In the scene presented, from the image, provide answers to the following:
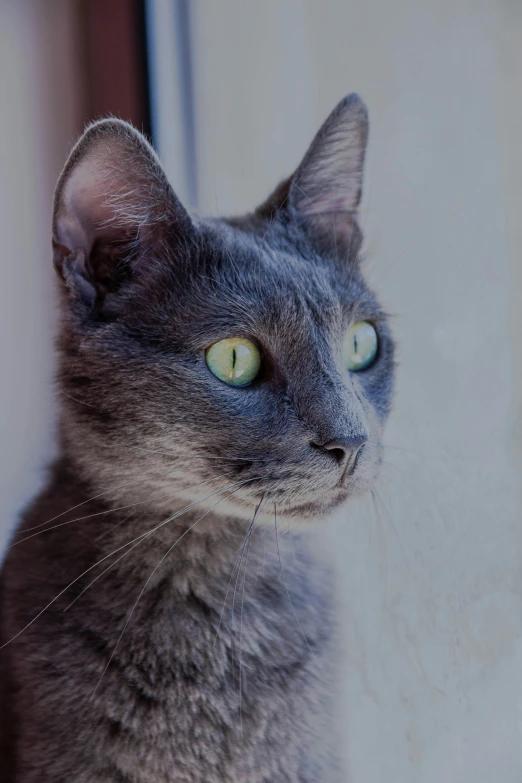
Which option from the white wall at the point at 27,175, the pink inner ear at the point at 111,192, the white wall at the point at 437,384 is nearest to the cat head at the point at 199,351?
the pink inner ear at the point at 111,192

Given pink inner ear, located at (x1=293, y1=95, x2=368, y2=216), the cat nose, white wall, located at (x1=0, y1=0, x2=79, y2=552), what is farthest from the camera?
white wall, located at (x1=0, y1=0, x2=79, y2=552)

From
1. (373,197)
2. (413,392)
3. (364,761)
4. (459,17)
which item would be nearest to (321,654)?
(364,761)

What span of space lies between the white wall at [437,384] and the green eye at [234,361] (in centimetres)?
24

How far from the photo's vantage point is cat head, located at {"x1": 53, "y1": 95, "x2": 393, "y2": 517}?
2.37 ft

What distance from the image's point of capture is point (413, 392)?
0.98 m

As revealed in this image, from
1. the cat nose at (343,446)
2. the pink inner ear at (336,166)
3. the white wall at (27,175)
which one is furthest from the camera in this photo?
the white wall at (27,175)

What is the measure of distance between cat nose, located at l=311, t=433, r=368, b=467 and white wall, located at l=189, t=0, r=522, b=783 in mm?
194

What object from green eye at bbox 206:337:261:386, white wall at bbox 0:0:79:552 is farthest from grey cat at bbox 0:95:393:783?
white wall at bbox 0:0:79:552

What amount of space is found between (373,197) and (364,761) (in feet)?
2.44

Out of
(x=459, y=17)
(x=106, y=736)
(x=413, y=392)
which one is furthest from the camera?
(x=413, y=392)

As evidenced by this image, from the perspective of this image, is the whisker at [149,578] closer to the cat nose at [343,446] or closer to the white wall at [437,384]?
the cat nose at [343,446]

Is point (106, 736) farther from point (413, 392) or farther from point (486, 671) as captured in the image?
point (413, 392)

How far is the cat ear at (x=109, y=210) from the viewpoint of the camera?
74cm

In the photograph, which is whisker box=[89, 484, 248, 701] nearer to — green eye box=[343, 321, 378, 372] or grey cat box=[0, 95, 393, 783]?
grey cat box=[0, 95, 393, 783]
